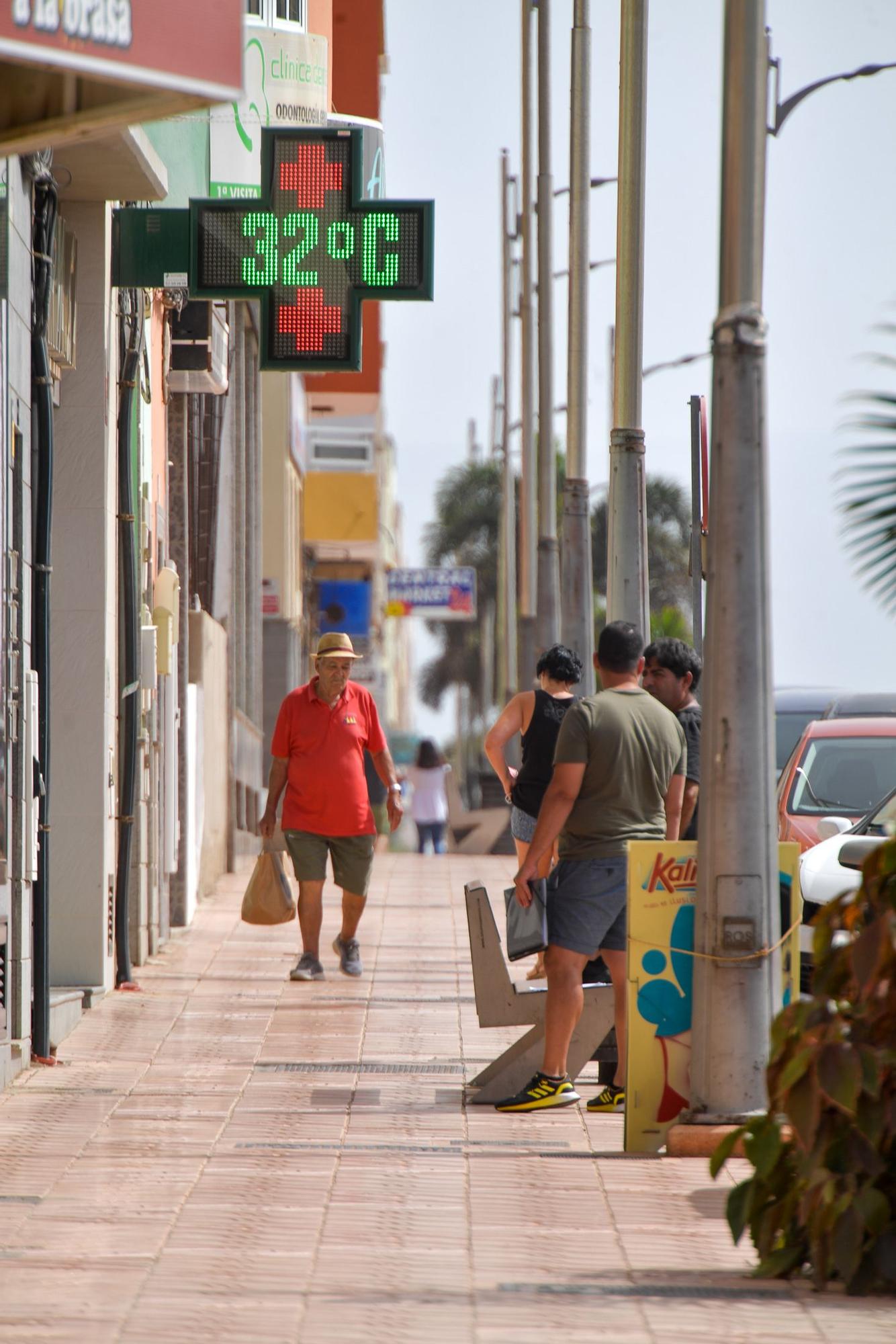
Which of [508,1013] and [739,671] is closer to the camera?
[739,671]

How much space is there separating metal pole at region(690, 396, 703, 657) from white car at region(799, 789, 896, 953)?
1460 millimetres

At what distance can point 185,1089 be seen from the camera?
8648 mm

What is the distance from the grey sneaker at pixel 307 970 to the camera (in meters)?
12.3

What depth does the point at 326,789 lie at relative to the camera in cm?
1220

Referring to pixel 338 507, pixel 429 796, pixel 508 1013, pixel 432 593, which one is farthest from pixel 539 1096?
pixel 432 593

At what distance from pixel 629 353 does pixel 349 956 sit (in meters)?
4.01

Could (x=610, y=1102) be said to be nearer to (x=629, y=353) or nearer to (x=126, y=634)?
(x=126, y=634)

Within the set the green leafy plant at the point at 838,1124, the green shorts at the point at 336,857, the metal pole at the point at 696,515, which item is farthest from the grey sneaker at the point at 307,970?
the green leafy plant at the point at 838,1124

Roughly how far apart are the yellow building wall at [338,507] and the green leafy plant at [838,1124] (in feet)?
115

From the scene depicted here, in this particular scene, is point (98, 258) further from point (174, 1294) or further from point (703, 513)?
point (174, 1294)

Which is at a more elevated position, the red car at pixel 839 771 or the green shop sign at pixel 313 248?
the green shop sign at pixel 313 248

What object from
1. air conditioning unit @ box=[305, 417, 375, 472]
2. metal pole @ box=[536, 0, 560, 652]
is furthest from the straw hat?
air conditioning unit @ box=[305, 417, 375, 472]

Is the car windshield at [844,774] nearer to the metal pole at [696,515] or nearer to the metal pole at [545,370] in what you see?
the metal pole at [696,515]

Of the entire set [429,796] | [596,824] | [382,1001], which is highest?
[596,824]
